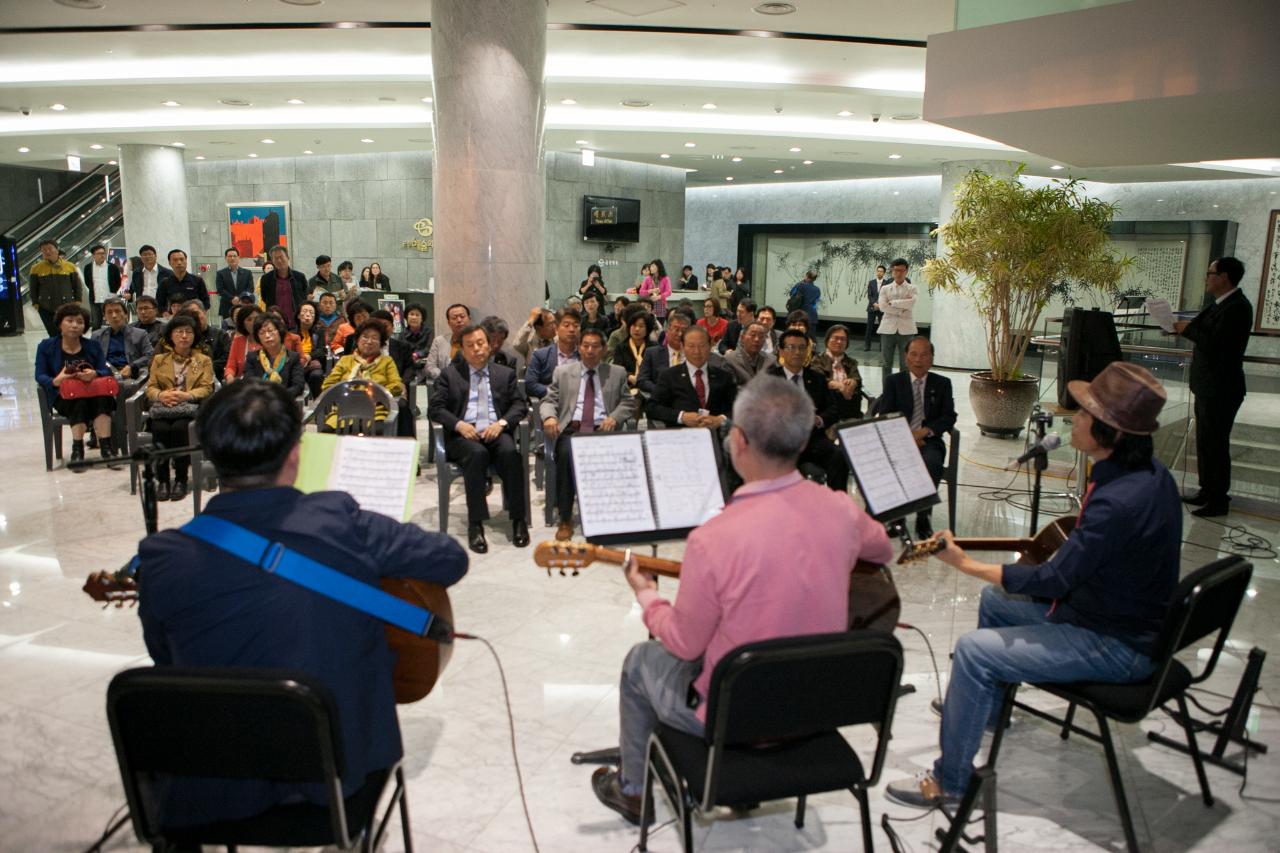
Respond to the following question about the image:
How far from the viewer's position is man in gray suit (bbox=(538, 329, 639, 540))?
5.81 m

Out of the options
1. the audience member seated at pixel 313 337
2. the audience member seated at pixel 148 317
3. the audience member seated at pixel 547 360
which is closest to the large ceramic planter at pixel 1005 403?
the audience member seated at pixel 547 360

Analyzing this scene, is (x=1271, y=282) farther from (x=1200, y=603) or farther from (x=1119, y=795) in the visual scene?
(x=1119, y=795)

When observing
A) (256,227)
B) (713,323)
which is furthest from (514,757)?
(256,227)

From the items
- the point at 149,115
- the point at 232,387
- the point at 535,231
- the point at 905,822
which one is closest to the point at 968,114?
the point at 535,231

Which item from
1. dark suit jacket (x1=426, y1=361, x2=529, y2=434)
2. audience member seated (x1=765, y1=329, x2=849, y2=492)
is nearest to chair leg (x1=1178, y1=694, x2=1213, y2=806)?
audience member seated (x1=765, y1=329, x2=849, y2=492)

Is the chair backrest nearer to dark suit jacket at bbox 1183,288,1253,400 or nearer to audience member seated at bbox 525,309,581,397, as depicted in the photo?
dark suit jacket at bbox 1183,288,1253,400

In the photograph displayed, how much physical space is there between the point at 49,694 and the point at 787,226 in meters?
19.5

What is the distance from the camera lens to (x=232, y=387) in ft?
6.73

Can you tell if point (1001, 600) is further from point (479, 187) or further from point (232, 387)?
point (479, 187)

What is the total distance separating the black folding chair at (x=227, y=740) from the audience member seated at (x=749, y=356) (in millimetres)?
5148

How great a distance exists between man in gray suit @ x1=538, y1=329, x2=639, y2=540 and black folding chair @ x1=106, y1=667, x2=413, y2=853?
3872 millimetres

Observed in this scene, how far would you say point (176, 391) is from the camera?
624 cm

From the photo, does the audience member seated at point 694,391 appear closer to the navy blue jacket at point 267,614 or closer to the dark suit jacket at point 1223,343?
the dark suit jacket at point 1223,343

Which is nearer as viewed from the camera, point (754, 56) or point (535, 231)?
point (535, 231)
